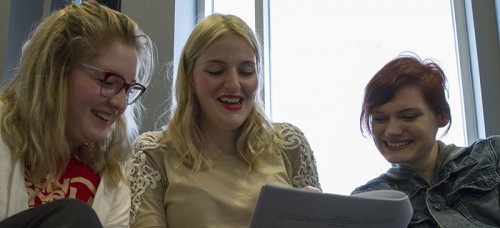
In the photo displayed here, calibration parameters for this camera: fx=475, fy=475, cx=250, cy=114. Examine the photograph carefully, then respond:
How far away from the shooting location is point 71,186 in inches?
44.4

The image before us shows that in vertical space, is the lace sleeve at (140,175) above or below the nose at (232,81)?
below

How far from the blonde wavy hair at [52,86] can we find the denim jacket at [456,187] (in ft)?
2.66

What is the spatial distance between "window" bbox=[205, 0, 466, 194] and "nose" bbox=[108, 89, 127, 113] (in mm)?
1040

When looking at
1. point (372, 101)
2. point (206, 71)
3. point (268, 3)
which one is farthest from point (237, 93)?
point (268, 3)

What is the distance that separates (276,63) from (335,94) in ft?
1.03

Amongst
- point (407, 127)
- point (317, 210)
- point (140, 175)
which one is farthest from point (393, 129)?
point (140, 175)

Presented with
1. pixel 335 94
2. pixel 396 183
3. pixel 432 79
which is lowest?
pixel 396 183

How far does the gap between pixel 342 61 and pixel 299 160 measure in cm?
81

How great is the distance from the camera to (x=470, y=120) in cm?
190

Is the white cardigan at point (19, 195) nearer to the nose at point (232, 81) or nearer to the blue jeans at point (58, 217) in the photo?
the blue jeans at point (58, 217)

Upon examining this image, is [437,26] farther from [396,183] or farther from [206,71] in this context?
[206,71]

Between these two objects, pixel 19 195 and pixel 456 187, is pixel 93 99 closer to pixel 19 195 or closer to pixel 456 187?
pixel 19 195

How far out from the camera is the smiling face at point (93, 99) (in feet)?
3.67

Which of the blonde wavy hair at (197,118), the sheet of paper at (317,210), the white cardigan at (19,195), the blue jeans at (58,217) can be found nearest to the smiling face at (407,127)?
the blonde wavy hair at (197,118)
